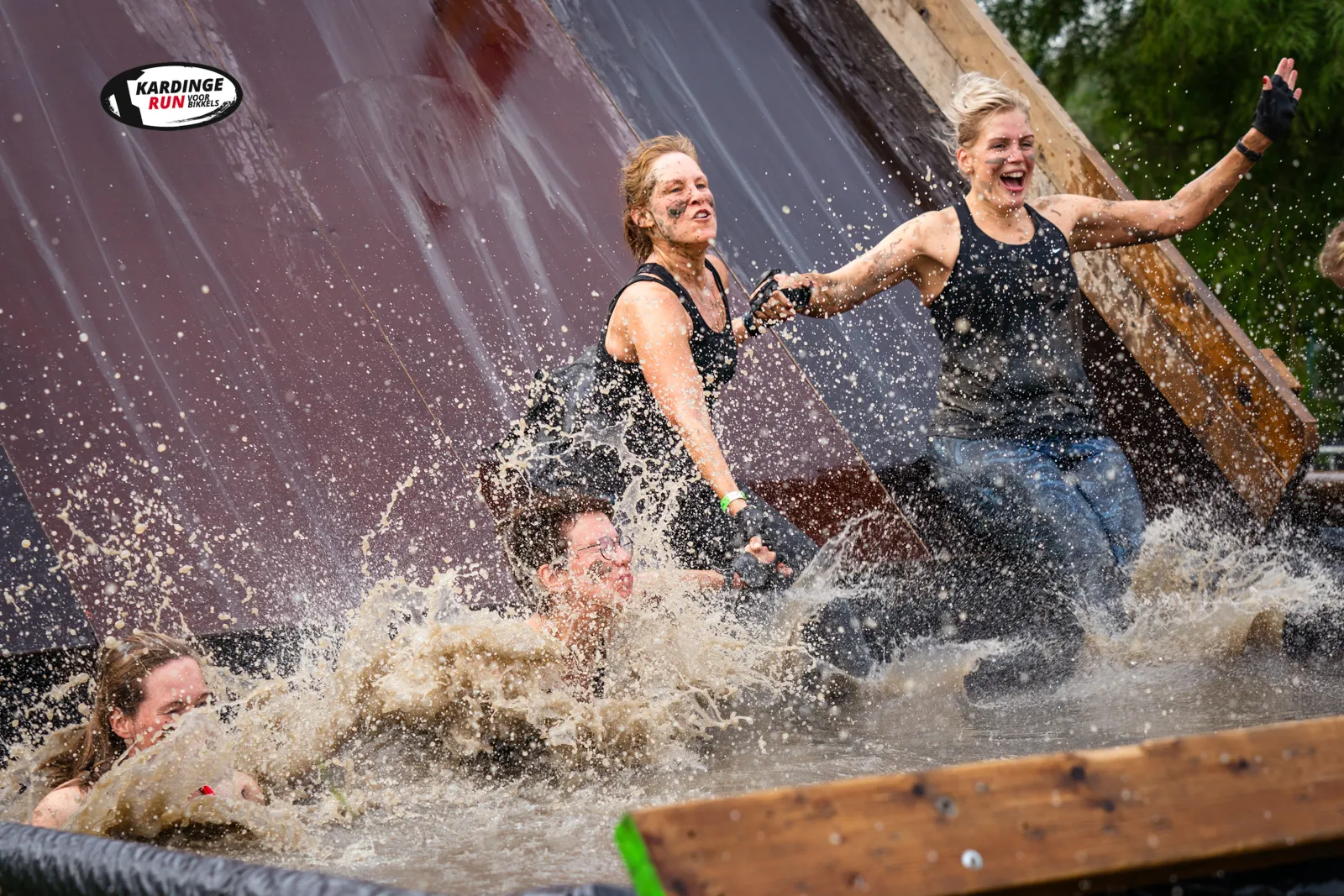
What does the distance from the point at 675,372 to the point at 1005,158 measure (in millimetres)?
1040

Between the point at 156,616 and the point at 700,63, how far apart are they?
2839 mm

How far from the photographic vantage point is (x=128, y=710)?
262 centimetres

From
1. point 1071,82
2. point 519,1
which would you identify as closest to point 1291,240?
point 1071,82

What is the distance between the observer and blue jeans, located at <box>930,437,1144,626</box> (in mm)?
3188

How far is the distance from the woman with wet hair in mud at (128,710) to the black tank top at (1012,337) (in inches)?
74.9

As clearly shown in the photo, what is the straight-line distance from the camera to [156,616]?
3.66m

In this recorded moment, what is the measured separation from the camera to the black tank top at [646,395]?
10.2 feet

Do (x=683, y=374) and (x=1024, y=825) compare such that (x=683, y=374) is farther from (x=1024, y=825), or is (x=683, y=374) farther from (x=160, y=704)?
(x=1024, y=825)

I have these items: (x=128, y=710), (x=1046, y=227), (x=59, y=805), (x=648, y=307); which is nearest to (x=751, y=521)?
(x=648, y=307)

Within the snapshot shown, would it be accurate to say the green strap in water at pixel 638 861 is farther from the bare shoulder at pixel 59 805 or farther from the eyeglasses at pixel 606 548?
the eyeglasses at pixel 606 548

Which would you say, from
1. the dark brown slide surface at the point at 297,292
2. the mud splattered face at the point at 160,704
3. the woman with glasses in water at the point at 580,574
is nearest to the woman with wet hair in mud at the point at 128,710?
the mud splattered face at the point at 160,704

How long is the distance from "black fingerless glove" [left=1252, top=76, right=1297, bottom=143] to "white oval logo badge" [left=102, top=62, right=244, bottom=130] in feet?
10.7

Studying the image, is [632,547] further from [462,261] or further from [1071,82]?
[1071,82]

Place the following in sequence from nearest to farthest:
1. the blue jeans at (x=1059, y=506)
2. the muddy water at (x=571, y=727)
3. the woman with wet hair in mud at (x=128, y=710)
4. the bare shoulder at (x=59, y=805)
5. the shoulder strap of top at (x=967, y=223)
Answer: the muddy water at (x=571, y=727) < the bare shoulder at (x=59, y=805) < the woman with wet hair in mud at (x=128, y=710) < the blue jeans at (x=1059, y=506) < the shoulder strap of top at (x=967, y=223)
